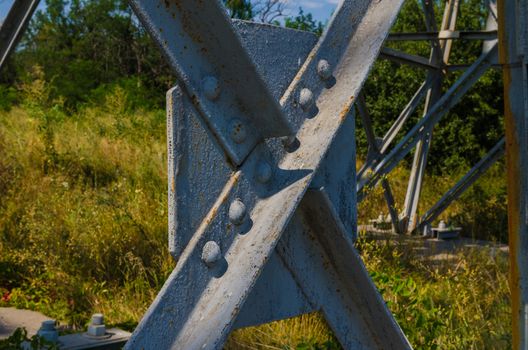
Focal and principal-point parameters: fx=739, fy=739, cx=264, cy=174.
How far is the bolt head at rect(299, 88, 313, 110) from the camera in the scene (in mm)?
1526

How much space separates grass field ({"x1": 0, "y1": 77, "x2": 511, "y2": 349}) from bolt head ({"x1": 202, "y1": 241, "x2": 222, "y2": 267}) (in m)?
2.62

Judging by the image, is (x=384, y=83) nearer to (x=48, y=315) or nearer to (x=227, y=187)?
(x=48, y=315)

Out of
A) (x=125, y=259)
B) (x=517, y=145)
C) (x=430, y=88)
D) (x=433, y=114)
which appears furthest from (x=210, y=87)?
(x=430, y=88)

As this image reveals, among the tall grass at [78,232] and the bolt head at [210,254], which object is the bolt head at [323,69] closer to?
the bolt head at [210,254]

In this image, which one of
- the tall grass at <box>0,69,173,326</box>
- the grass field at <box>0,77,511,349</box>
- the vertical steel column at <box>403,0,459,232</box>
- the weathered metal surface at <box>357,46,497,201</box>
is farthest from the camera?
the vertical steel column at <box>403,0,459,232</box>

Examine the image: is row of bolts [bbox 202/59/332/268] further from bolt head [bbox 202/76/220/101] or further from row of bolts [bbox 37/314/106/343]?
row of bolts [bbox 37/314/106/343]

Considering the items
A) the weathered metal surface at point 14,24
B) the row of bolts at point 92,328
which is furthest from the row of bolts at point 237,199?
the row of bolts at point 92,328

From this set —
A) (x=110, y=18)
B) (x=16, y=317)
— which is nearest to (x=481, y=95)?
(x=16, y=317)

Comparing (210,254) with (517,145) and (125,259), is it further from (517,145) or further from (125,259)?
(125,259)

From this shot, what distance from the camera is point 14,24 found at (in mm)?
2004

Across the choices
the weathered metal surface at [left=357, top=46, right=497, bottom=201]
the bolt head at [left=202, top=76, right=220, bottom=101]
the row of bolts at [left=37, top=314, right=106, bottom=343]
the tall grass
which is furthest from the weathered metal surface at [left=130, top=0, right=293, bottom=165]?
the weathered metal surface at [left=357, top=46, right=497, bottom=201]

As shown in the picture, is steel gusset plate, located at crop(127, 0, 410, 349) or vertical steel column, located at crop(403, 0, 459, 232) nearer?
steel gusset plate, located at crop(127, 0, 410, 349)

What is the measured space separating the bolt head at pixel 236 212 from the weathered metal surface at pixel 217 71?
76 millimetres

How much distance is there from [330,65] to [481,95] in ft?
40.7
